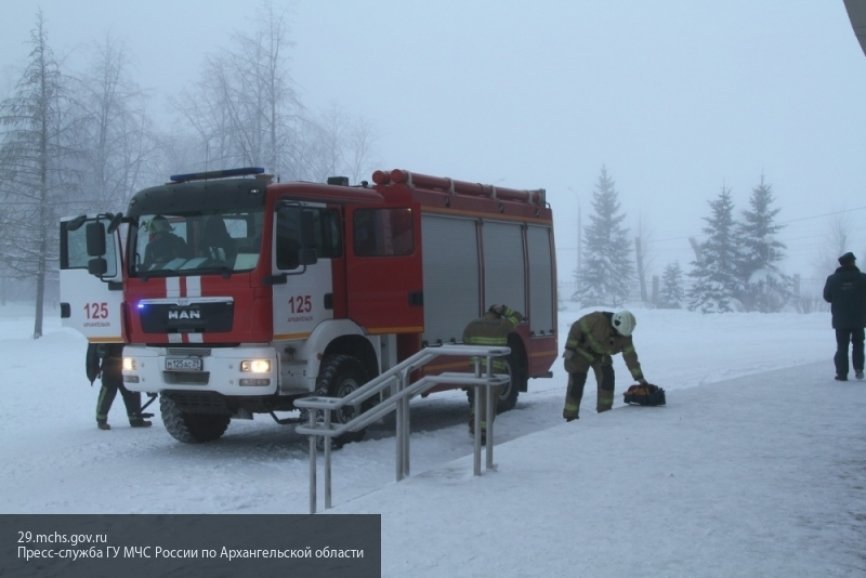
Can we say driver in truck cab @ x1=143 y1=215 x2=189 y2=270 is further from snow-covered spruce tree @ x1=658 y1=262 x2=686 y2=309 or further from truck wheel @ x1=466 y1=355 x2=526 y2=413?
snow-covered spruce tree @ x1=658 y1=262 x2=686 y2=309

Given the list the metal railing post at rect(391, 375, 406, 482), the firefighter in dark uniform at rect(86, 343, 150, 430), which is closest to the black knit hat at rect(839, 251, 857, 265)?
the metal railing post at rect(391, 375, 406, 482)

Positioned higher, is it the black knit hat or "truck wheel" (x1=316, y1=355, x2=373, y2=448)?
the black knit hat

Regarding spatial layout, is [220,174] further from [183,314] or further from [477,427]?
[477,427]

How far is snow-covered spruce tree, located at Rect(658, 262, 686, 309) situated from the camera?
7356 cm

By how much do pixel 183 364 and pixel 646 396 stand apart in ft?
17.3

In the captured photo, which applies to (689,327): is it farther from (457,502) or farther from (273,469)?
(457,502)

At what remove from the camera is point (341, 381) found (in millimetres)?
10477

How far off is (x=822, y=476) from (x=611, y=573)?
2.92 meters

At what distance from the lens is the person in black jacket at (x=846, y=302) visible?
12.7m

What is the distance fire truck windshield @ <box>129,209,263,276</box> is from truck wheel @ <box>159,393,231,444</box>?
1562 millimetres

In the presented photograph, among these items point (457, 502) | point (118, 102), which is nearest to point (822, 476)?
point (457, 502)

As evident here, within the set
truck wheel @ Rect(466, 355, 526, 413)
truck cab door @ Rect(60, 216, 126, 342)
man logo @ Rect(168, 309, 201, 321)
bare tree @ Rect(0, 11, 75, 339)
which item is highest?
bare tree @ Rect(0, 11, 75, 339)

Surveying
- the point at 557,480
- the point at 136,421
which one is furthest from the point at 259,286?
the point at 557,480

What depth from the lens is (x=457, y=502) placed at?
250 inches
